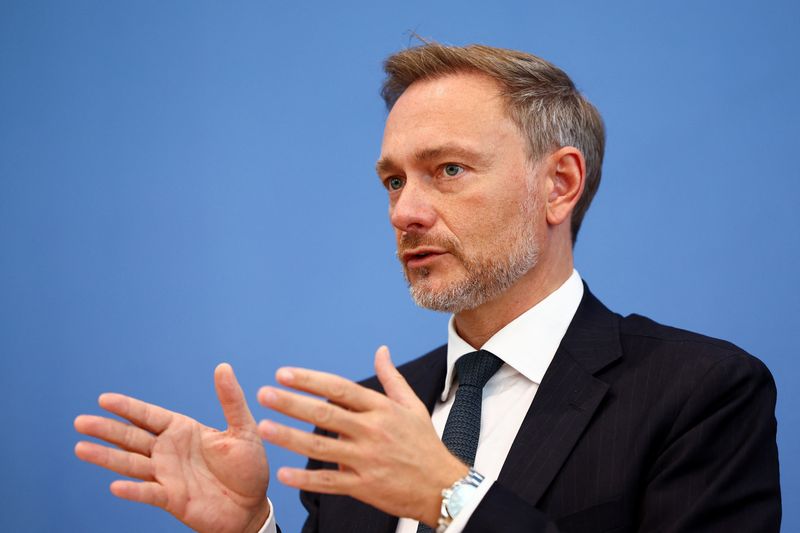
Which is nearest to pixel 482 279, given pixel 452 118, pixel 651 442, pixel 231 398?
pixel 452 118

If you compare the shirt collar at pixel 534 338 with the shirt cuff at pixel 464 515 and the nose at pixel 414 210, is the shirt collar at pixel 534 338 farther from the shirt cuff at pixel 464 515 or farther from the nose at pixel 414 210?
the shirt cuff at pixel 464 515

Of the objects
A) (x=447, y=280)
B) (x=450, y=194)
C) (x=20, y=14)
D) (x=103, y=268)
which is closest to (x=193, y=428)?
(x=447, y=280)

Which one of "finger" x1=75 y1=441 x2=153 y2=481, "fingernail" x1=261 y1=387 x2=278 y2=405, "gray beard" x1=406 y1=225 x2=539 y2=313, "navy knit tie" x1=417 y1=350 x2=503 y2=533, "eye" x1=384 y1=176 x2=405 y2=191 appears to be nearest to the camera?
"fingernail" x1=261 y1=387 x2=278 y2=405

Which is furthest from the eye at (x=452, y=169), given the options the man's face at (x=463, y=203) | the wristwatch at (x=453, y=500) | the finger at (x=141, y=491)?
the finger at (x=141, y=491)

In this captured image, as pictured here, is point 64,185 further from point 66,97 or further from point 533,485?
point 533,485

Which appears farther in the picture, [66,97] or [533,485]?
[66,97]

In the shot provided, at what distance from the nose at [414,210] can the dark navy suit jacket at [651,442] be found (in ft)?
1.21

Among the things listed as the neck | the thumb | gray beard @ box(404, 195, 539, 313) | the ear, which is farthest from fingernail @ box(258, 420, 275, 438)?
the ear

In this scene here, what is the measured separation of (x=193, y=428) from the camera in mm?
1485

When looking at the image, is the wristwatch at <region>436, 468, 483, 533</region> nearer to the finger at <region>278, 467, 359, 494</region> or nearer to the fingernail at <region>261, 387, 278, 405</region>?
the finger at <region>278, 467, 359, 494</region>

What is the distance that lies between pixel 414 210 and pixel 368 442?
0.66m

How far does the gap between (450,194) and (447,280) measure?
174 mm

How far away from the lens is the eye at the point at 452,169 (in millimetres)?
1719

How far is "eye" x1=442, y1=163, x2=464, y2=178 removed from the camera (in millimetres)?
1719
